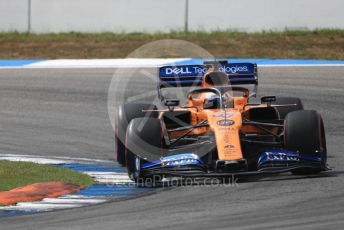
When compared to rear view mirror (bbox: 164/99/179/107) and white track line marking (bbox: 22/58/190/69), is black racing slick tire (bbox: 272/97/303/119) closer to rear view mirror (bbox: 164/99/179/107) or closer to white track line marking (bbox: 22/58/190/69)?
rear view mirror (bbox: 164/99/179/107)

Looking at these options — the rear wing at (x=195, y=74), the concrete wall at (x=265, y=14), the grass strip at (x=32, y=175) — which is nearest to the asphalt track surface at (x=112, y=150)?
the grass strip at (x=32, y=175)

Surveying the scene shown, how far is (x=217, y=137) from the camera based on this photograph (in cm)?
1139

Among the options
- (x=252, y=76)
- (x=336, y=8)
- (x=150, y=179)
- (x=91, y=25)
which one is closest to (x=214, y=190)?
(x=150, y=179)

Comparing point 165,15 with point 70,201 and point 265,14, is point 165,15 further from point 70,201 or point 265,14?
point 70,201

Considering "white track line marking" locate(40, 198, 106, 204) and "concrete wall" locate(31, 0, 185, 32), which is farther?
"concrete wall" locate(31, 0, 185, 32)

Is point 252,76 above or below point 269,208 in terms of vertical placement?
A: above

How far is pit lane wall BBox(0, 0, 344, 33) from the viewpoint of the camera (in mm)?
24812

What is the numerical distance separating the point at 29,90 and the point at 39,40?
6.80m

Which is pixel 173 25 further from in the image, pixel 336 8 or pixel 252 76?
pixel 252 76

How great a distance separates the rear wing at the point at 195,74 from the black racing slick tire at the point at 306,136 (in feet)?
5.63

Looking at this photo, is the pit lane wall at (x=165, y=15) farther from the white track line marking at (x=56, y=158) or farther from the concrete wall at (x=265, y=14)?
the white track line marking at (x=56, y=158)

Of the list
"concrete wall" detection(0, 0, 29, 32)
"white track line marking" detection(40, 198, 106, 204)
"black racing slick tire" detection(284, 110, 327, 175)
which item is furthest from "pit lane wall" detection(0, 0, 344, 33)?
"white track line marking" detection(40, 198, 106, 204)

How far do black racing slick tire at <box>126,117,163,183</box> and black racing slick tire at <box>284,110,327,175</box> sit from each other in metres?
1.35

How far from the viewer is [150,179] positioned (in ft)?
38.0
